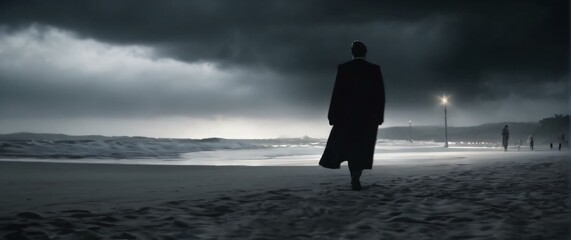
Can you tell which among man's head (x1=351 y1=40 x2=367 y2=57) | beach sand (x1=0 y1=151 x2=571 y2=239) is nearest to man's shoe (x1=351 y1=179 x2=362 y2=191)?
beach sand (x1=0 y1=151 x2=571 y2=239)

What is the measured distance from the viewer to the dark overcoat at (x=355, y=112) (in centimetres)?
678

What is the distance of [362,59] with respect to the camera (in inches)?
283

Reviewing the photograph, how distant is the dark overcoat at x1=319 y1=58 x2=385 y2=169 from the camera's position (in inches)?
267

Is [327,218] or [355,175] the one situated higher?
[355,175]

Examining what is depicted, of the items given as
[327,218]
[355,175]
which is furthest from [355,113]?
[327,218]

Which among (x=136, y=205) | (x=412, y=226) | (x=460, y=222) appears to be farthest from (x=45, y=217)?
(x=460, y=222)

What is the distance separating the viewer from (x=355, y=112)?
22.5ft

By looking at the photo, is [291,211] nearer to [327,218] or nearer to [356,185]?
[327,218]

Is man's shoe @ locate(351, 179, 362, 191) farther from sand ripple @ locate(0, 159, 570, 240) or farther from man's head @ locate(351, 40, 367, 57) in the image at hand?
man's head @ locate(351, 40, 367, 57)

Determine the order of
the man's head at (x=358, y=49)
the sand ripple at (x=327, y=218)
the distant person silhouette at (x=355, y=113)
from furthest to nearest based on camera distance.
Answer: the man's head at (x=358, y=49) → the distant person silhouette at (x=355, y=113) → the sand ripple at (x=327, y=218)

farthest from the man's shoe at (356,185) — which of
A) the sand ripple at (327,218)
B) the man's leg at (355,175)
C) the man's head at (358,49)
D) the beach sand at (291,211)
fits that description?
the man's head at (358,49)

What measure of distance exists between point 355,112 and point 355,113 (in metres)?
0.02

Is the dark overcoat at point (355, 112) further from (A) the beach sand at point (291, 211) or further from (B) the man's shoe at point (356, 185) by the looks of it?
(A) the beach sand at point (291, 211)

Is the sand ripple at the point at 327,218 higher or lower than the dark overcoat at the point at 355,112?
lower
